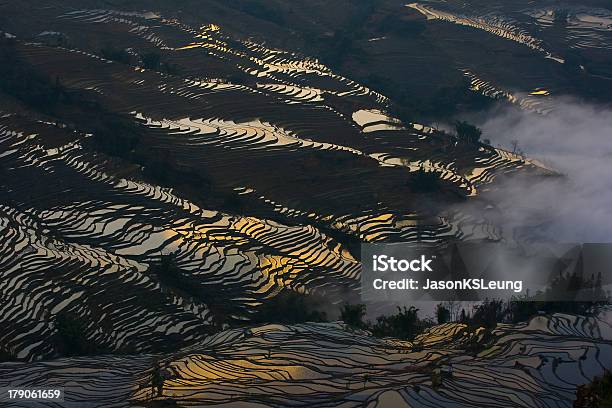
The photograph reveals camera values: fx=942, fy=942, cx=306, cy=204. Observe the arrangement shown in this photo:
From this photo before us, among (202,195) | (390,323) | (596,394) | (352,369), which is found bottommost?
(390,323)

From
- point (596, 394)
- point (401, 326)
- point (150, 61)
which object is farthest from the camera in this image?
point (150, 61)

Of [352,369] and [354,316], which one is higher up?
[352,369]

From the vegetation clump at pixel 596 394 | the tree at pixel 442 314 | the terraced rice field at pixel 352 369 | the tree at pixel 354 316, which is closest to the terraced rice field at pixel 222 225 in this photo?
the terraced rice field at pixel 352 369

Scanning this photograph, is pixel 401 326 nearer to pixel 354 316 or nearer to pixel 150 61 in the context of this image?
pixel 354 316

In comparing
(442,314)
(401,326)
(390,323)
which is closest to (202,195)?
(390,323)

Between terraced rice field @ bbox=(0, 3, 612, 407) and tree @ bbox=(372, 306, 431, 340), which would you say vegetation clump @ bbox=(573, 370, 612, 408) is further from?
tree @ bbox=(372, 306, 431, 340)

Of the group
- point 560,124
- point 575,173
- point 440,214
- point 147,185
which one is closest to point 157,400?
point 147,185

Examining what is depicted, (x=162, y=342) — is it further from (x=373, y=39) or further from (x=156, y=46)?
(x=373, y=39)

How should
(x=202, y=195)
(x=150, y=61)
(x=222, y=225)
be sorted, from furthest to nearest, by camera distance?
1. (x=150, y=61)
2. (x=202, y=195)
3. (x=222, y=225)

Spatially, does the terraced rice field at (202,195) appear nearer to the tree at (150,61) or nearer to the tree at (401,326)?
the tree at (150,61)

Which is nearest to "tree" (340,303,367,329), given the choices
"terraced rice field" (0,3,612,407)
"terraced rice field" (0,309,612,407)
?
"terraced rice field" (0,3,612,407)

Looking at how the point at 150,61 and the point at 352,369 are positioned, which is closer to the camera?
the point at 352,369
